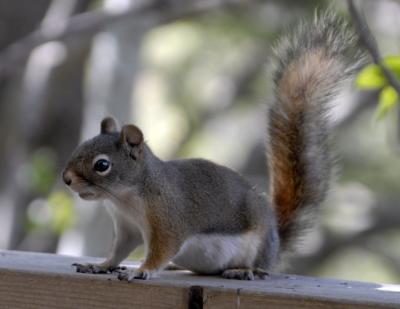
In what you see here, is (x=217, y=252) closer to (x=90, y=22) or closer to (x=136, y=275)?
(x=136, y=275)

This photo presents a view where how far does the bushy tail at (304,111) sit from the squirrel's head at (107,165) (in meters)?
0.62

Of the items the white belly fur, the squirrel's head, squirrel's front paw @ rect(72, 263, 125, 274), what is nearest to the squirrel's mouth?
the squirrel's head

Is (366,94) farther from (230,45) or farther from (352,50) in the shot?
(352,50)

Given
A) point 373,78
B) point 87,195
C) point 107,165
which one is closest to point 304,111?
point 373,78

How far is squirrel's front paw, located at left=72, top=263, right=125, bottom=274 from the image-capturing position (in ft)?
8.95

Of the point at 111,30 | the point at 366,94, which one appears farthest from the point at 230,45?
the point at 111,30

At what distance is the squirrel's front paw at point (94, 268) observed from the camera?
8.95 ft

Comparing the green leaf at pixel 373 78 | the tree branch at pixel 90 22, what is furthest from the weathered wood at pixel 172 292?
the tree branch at pixel 90 22

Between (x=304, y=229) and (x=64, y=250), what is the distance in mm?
3126

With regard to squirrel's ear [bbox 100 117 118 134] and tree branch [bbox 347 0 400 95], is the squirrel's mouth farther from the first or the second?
tree branch [bbox 347 0 400 95]

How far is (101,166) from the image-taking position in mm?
2953

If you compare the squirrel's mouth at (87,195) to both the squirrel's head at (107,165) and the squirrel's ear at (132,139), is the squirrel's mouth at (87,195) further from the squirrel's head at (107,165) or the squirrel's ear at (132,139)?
the squirrel's ear at (132,139)

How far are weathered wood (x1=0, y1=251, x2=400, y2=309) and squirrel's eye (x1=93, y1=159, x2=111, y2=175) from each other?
316 mm

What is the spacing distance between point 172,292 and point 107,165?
0.61 meters
